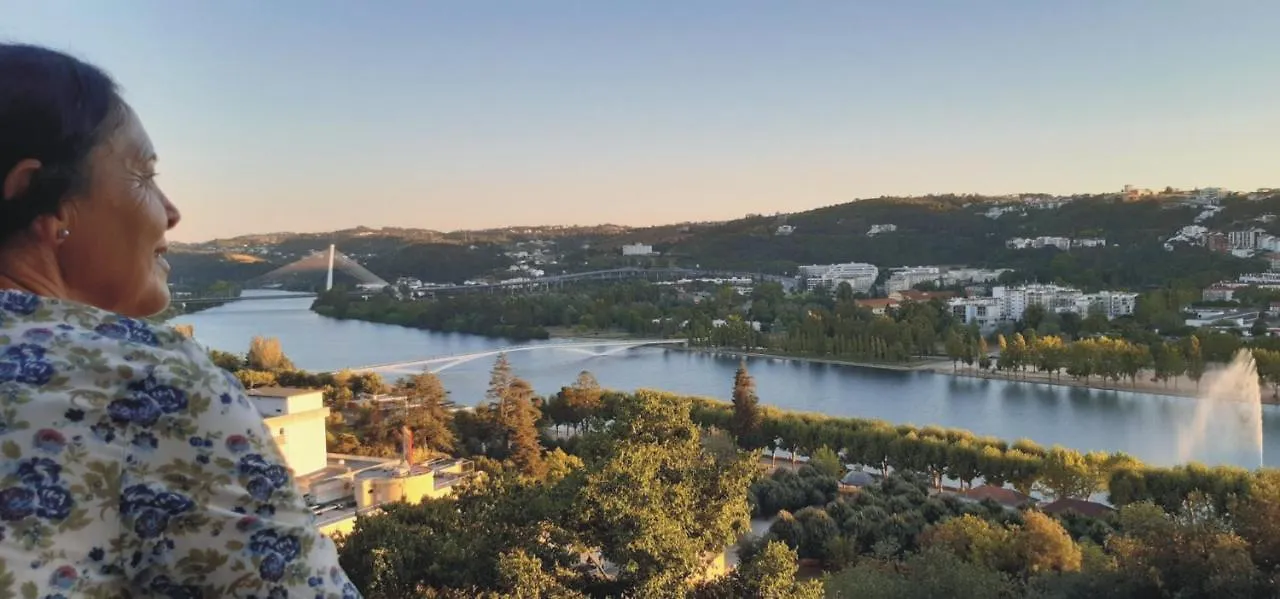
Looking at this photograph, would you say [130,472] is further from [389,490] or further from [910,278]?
[910,278]

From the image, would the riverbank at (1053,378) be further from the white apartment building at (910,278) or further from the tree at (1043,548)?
the white apartment building at (910,278)

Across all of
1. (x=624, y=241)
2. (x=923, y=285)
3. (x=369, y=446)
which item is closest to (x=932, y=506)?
(x=369, y=446)

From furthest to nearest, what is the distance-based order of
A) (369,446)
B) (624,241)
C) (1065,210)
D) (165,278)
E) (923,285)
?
(624,241)
(1065,210)
(923,285)
(369,446)
(165,278)

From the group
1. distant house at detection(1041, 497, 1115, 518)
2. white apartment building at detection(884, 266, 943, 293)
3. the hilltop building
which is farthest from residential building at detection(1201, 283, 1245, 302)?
the hilltop building

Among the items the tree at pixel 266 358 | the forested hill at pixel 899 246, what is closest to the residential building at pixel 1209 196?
the forested hill at pixel 899 246

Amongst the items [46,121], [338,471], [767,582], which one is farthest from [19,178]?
[338,471]

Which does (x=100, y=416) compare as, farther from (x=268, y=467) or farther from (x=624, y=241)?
(x=624, y=241)

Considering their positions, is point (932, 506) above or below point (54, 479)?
below
